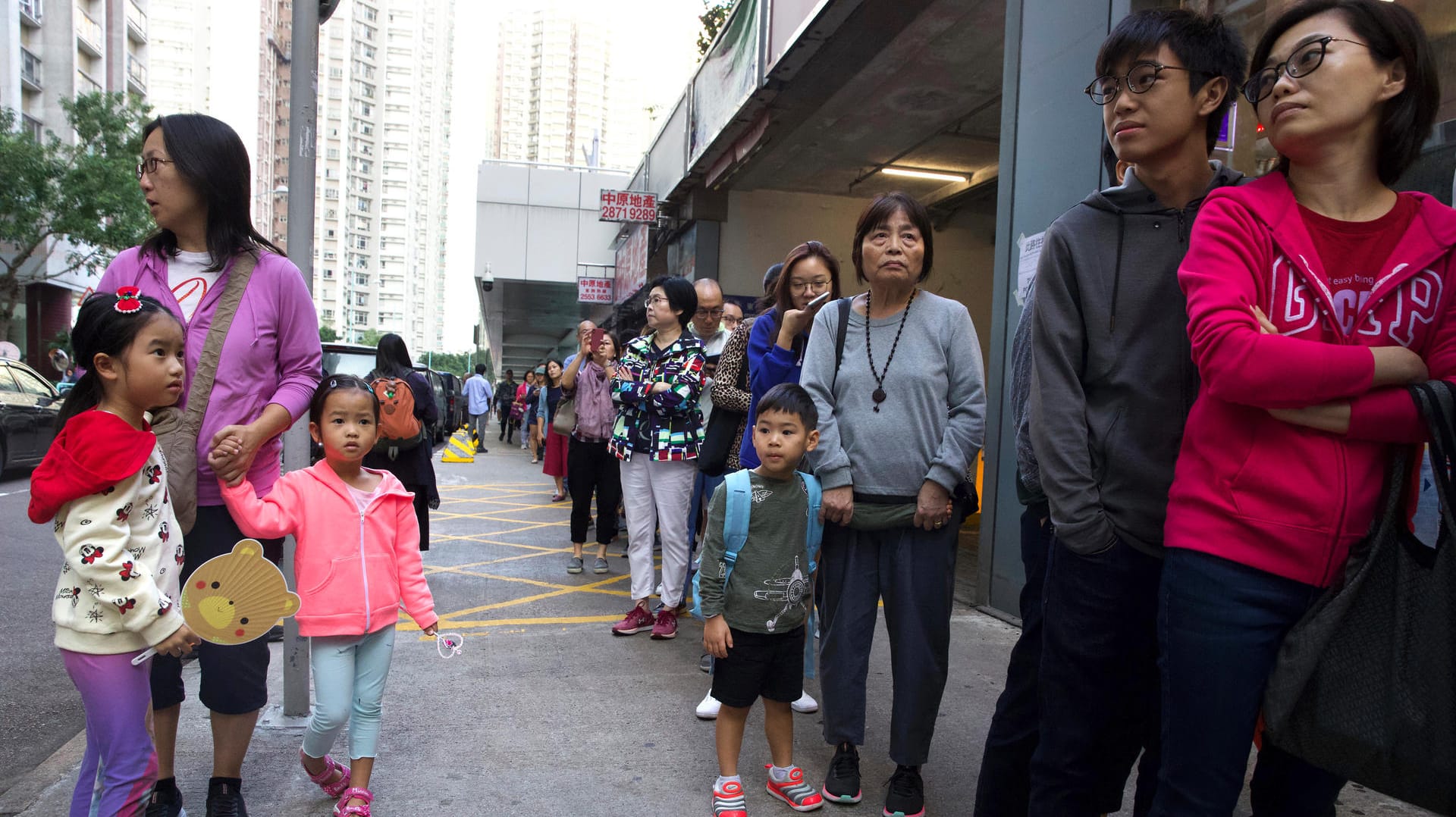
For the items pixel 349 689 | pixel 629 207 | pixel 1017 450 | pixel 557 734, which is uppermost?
pixel 629 207

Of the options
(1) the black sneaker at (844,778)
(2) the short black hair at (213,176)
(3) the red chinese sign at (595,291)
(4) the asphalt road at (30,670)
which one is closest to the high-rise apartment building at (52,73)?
(3) the red chinese sign at (595,291)

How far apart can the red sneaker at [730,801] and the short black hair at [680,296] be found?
292 centimetres

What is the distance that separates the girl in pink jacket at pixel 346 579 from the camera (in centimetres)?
277

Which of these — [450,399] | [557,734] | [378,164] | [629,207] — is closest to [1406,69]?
[557,734]

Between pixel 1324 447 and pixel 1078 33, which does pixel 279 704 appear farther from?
pixel 1078 33

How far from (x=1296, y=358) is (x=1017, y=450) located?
1202 millimetres

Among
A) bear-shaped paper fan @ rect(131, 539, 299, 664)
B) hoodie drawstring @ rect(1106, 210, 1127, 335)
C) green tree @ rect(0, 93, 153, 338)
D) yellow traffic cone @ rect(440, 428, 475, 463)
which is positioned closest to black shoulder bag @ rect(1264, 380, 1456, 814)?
hoodie drawstring @ rect(1106, 210, 1127, 335)

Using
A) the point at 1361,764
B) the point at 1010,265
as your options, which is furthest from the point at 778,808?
the point at 1010,265

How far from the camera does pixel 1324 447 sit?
1578 mm

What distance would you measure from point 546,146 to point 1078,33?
102891 mm

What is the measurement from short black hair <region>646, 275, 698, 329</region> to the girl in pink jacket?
8.00ft

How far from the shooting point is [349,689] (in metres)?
2.81

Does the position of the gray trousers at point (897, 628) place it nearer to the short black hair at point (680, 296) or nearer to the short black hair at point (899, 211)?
the short black hair at point (899, 211)

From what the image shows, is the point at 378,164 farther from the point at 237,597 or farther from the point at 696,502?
the point at 237,597
